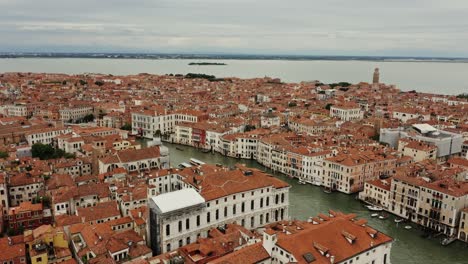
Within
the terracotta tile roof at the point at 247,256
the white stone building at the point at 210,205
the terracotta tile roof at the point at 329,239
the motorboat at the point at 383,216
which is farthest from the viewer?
the motorboat at the point at 383,216

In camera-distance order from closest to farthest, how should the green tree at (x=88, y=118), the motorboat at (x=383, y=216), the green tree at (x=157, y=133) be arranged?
the motorboat at (x=383, y=216) < the green tree at (x=157, y=133) < the green tree at (x=88, y=118)

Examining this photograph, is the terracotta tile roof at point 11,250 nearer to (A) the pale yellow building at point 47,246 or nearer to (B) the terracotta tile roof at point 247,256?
(A) the pale yellow building at point 47,246

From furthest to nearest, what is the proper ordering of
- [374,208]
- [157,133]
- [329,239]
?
1. [157,133]
2. [374,208]
3. [329,239]

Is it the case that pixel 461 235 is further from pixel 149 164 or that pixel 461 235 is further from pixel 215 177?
pixel 149 164

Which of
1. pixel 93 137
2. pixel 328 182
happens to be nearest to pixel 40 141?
pixel 93 137

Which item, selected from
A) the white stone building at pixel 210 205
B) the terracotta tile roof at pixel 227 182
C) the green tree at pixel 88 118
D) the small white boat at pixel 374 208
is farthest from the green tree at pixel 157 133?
the small white boat at pixel 374 208

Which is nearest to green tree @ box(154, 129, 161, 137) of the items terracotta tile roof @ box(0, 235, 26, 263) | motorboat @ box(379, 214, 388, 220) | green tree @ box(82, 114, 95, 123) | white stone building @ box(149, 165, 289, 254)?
green tree @ box(82, 114, 95, 123)

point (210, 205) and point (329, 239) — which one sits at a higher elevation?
point (329, 239)

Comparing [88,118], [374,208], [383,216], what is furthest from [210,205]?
[88,118]

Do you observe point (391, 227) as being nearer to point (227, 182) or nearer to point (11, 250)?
point (227, 182)
